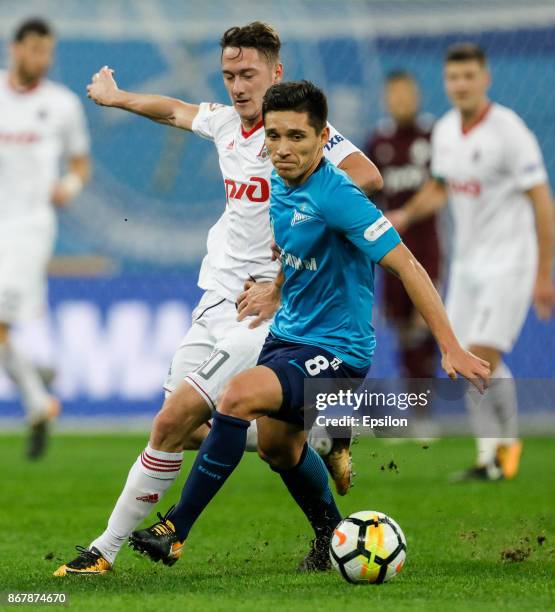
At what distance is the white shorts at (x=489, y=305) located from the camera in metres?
9.35

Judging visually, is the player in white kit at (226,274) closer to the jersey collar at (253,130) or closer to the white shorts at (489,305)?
the jersey collar at (253,130)

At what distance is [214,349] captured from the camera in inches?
226

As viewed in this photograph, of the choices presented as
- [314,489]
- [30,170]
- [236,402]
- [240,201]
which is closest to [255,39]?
[240,201]

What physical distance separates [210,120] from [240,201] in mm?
391

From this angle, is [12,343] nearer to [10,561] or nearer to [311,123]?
[10,561]

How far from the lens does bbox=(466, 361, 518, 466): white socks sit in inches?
362

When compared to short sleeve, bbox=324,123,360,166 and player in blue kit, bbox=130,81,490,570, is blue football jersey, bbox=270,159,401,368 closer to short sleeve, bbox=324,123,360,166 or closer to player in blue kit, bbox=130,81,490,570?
player in blue kit, bbox=130,81,490,570

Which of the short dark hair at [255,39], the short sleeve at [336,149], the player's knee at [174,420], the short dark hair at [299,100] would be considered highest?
the short dark hair at [255,39]

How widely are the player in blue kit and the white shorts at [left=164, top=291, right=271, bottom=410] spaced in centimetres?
14

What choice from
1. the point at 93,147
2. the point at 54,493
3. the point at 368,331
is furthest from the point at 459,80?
the point at 93,147

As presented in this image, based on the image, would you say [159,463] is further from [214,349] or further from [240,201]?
[240,201]

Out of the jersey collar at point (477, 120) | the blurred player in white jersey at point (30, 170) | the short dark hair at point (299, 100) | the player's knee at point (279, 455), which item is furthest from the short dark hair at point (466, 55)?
the player's knee at point (279, 455)

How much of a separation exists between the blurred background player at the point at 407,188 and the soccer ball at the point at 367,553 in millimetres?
6741

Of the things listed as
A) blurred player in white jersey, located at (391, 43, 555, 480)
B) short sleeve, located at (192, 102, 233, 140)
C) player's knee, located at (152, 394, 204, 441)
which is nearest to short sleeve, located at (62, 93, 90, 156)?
blurred player in white jersey, located at (391, 43, 555, 480)
